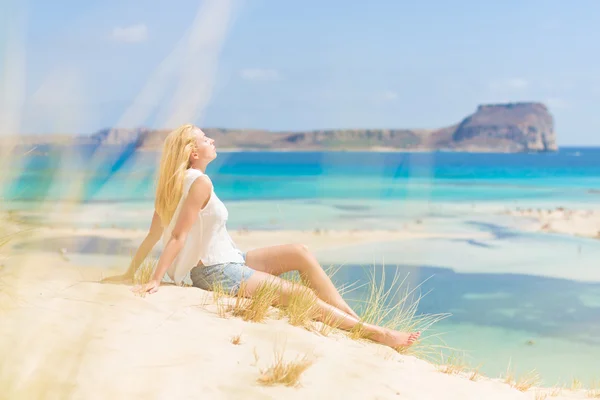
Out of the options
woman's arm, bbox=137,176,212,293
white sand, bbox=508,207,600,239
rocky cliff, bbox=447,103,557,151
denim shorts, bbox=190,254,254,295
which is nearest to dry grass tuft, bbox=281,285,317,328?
denim shorts, bbox=190,254,254,295

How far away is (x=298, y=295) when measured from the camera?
3484 mm

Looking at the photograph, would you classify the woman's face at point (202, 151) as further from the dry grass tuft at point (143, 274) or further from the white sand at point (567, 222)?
the white sand at point (567, 222)

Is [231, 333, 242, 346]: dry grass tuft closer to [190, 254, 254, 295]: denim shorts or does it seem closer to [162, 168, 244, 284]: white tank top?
[190, 254, 254, 295]: denim shorts

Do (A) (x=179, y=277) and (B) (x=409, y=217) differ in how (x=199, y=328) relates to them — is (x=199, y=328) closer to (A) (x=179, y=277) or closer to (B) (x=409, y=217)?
(A) (x=179, y=277)

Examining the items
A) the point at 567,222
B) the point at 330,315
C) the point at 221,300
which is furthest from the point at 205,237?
the point at 567,222

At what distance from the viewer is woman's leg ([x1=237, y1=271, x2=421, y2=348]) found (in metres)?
3.52

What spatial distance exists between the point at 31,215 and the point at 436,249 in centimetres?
1010

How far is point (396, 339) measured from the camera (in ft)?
11.6

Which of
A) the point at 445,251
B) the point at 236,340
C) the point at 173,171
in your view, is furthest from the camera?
the point at 445,251

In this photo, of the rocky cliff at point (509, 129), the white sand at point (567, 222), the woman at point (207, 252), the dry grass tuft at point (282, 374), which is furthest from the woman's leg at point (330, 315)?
the rocky cliff at point (509, 129)

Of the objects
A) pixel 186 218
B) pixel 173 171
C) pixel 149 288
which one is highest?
pixel 173 171

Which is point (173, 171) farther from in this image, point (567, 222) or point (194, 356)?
point (567, 222)

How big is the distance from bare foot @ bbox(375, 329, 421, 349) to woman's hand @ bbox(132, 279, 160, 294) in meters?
1.20

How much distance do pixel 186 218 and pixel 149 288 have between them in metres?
0.41
